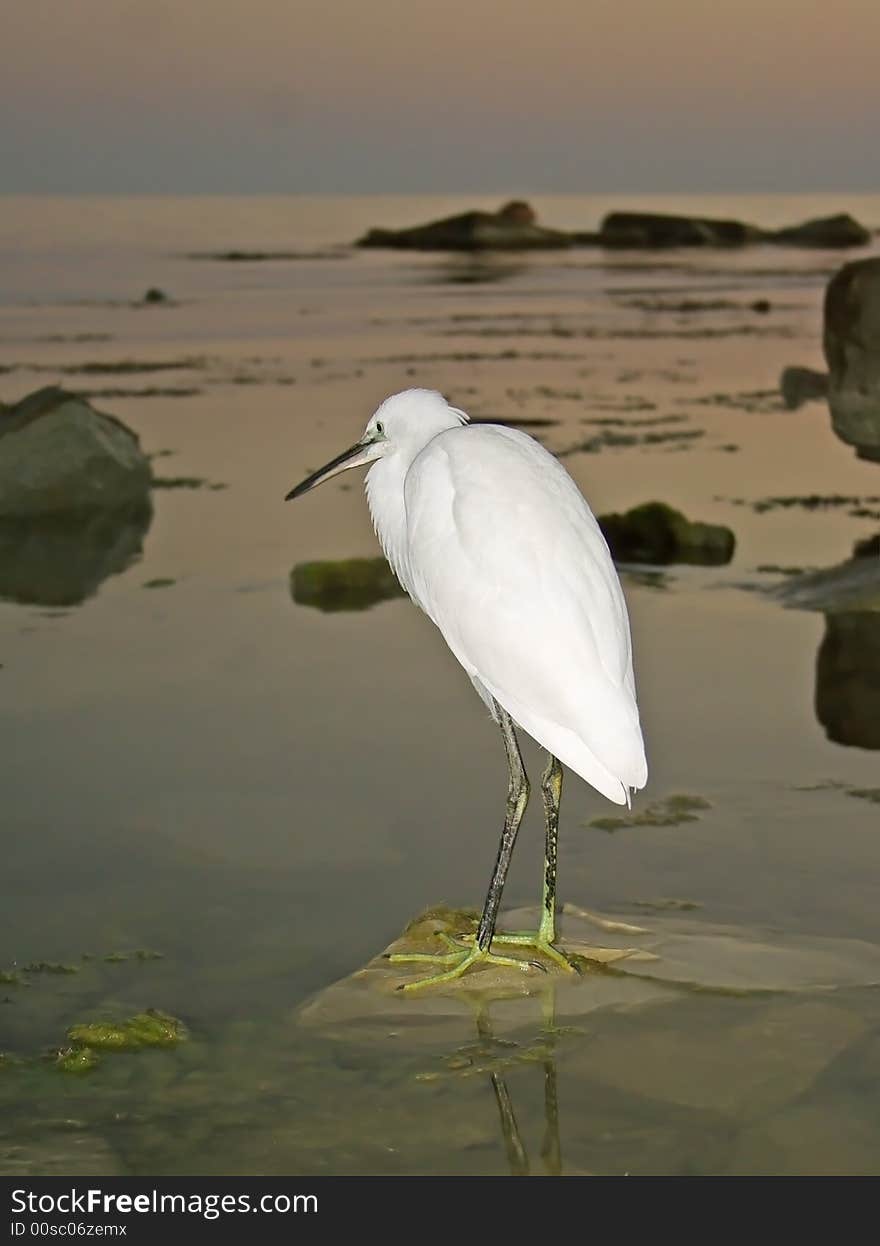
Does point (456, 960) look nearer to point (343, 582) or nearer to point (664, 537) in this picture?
point (343, 582)

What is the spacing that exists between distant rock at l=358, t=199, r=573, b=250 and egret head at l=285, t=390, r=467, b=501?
54.8 meters

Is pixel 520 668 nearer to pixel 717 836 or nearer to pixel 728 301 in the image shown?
pixel 717 836

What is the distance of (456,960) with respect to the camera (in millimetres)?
4281

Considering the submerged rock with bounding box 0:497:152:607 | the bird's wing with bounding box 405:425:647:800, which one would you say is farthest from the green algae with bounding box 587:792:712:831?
the submerged rock with bounding box 0:497:152:607

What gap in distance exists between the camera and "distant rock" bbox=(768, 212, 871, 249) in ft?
192

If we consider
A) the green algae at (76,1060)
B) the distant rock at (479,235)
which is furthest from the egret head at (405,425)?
the distant rock at (479,235)

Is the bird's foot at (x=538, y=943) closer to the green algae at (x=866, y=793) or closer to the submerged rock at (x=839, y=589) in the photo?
the green algae at (x=866, y=793)

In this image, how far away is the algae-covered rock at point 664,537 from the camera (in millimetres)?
9133

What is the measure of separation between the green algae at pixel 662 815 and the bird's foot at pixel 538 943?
916 millimetres

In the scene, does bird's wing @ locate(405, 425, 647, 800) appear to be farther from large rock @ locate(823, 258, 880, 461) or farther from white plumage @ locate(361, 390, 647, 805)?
large rock @ locate(823, 258, 880, 461)

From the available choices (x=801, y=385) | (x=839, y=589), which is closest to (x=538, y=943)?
(x=839, y=589)

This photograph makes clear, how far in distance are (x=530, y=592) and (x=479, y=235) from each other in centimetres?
5604

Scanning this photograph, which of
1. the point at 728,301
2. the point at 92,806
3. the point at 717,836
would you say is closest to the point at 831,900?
the point at 717,836
